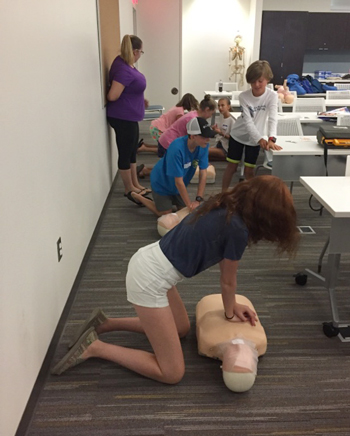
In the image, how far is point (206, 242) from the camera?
1602 millimetres

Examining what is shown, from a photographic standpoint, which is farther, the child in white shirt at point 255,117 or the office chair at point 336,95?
the office chair at point 336,95

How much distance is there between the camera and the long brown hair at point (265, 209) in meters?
1.52

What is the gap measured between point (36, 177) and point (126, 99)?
6.93 feet

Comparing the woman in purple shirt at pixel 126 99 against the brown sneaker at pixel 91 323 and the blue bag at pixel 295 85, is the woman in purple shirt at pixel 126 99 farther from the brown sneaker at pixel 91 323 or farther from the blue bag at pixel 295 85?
the blue bag at pixel 295 85

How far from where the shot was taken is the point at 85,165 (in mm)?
2904

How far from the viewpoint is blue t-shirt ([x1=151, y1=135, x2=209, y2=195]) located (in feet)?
9.78

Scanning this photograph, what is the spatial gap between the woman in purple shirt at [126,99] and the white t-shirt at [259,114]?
36.8 inches

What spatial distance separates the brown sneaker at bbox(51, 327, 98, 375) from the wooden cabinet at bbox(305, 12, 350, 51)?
8593 mm

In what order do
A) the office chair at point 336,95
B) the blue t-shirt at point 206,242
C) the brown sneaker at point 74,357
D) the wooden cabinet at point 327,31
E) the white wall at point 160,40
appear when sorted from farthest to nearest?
1. the wooden cabinet at point 327,31
2. the white wall at point 160,40
3. the office chair at point 336,95
4. the brown sneaker at point 74,357
5. the blue t-shirt at point 206,242

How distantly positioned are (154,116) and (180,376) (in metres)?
5.02

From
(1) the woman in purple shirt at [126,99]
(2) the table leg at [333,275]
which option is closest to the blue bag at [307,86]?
(1) the woman in purple shirt at [126,99]

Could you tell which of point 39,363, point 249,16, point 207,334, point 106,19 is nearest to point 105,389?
point 39,363

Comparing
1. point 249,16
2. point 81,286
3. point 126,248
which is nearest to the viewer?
point 81,286

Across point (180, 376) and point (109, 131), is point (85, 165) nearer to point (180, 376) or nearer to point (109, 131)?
point (109, 131)
